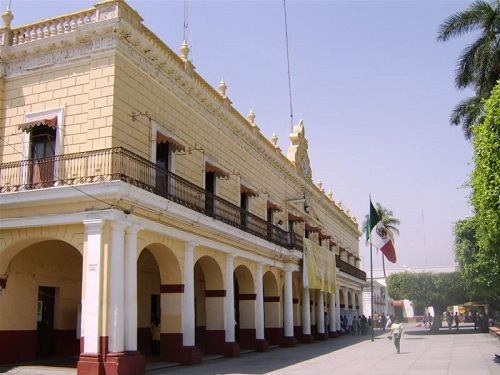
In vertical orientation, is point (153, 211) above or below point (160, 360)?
above

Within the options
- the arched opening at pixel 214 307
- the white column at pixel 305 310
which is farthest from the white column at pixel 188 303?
the white column at pixel 305 310

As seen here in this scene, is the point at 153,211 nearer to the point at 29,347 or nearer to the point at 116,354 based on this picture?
the point at 116,354

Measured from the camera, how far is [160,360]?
51.2ft

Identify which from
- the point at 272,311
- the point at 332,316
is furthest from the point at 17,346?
the point at 332,316

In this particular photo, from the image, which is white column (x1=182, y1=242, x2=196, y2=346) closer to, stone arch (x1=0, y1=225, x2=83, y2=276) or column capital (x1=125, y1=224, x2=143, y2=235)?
column capital (x1=125, y1=224, x2=143, y2=235)

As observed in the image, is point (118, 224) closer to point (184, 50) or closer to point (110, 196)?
point (110, 196)

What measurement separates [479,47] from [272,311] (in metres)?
12.9

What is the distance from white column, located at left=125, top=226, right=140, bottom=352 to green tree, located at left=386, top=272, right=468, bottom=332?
1476 inches

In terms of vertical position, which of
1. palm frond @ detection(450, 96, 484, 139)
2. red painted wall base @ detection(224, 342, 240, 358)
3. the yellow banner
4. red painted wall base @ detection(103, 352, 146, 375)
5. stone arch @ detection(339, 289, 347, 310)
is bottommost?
red painted wall base @ detection(224, 342, 240, 358)

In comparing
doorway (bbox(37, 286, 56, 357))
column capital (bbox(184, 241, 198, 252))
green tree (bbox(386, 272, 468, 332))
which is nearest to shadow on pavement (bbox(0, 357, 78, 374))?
doorway (bbox(37, 286, 56, 357))

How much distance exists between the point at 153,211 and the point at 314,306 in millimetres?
20235

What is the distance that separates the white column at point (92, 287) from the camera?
12.1m

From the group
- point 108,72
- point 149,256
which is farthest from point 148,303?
point 108,72

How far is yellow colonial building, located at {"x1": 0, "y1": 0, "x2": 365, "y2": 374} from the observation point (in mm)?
12586
